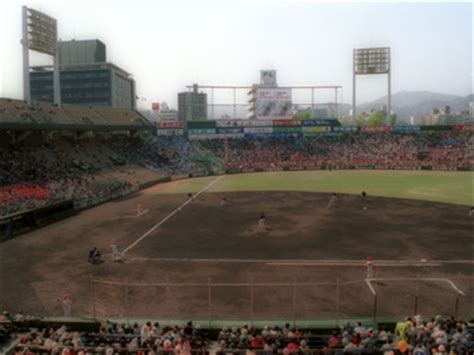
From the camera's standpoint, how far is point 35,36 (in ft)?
202

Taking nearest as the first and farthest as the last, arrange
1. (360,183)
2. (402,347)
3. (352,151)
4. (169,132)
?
(402,347), (360,183), (169,132), (352,151)

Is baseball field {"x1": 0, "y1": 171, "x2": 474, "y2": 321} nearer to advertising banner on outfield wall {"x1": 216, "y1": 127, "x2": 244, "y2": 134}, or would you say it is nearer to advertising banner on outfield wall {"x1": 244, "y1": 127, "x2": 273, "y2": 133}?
advertising banner on outfield wall {"x1": 216, "y1": 127, "x2": 244, "y2": 134}

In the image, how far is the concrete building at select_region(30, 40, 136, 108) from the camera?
136250 mm

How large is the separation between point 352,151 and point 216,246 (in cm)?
6235

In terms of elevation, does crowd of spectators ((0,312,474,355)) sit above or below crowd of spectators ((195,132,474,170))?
below

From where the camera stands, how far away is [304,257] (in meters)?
26.6

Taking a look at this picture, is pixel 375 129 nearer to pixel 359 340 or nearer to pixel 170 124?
pixel 170 124

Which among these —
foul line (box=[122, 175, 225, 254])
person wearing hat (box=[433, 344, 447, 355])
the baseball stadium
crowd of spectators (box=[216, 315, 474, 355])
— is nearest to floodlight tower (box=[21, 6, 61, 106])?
the baseball stadium

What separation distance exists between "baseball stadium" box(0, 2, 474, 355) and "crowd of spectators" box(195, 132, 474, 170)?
594mm

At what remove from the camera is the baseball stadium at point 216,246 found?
15094mm

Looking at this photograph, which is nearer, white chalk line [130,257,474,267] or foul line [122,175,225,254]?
white chalk line [130,257,474,267]

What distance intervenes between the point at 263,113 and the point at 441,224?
183 feet

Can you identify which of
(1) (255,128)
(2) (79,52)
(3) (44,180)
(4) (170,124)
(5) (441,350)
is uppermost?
(2) (79,52)

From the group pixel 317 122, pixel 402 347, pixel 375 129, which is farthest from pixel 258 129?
pixel 402 347
